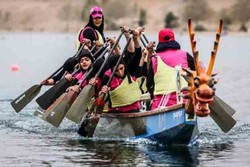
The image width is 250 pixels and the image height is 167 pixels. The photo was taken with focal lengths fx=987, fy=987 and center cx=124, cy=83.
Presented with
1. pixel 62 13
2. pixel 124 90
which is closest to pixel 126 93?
pixel 124 90

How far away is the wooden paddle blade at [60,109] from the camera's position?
20766 millimetres

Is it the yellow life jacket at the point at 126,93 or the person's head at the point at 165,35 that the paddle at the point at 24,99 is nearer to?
the yellow life jacket at the point at 126,93

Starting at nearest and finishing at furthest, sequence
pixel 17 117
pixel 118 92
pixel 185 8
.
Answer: pixel 118 92 → pixel 17 117 → pixel 185 8

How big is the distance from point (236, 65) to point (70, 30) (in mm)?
76782

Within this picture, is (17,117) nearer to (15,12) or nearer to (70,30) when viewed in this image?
(70,30)

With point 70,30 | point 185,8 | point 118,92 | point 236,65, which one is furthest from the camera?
point 70,30

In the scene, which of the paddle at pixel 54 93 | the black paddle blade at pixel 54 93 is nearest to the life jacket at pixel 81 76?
the paddle at pixel 54 93

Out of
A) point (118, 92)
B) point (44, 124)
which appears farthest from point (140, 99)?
point (44, 124)

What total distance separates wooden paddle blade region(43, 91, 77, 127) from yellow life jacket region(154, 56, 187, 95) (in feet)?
7.54

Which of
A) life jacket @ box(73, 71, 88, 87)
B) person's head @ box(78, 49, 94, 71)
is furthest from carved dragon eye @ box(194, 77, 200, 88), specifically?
person's head @ box(78, 49, 94, 71)

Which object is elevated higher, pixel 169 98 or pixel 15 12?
pixel 169 98

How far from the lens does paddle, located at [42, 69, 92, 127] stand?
20.8 metres

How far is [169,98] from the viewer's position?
19.1 meters

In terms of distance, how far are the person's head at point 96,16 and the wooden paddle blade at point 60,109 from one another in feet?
10.9
